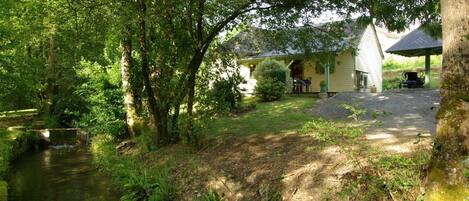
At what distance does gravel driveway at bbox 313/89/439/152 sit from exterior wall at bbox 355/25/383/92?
761 cm

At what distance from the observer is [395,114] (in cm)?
1408

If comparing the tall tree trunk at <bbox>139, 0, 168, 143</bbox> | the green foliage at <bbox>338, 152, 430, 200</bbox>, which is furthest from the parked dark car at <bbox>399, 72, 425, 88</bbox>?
the green foliage at <bbox>338, 152, 430, 200</bbox>

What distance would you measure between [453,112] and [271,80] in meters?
17.0

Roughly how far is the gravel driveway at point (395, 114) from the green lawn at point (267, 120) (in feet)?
2.82

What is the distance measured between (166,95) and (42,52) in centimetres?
2084

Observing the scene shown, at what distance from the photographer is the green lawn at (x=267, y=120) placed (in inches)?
493

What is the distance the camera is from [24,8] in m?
18.8

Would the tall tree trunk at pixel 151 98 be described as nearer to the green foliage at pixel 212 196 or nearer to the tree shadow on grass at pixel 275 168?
the tree shadow on grass at pixel 275 168

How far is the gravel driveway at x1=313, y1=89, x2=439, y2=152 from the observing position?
26.0ft

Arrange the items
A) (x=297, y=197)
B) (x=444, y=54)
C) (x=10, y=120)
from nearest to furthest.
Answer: (x=444, y=54)
(x=297, y=197)
(x=10, y=120)

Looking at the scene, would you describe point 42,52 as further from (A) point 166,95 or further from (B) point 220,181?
(B) point 220,181

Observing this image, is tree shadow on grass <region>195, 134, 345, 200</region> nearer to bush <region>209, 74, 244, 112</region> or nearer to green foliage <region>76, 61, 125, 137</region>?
bush <region>209, 74, 244, 112</region>

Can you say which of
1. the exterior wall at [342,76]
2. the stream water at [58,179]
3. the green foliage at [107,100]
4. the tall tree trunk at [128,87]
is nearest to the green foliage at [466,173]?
the stream water at [58,179]

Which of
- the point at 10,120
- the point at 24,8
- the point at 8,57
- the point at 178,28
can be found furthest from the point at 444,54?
the point at 10,120
